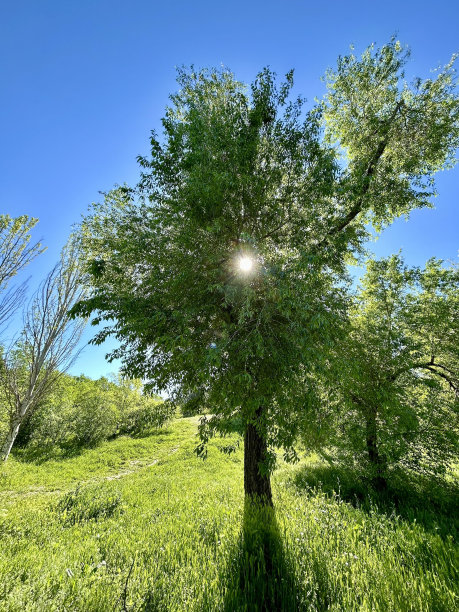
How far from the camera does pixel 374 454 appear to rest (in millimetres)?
7770

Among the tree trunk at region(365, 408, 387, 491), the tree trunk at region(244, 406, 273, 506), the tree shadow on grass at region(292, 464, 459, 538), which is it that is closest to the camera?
the tree trunk at region(244, 406, 273, 506)

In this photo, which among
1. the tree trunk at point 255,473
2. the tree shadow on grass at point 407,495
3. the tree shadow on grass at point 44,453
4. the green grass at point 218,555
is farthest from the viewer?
the tree shadow on grass at point 44,453

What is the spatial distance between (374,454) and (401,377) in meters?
2.74

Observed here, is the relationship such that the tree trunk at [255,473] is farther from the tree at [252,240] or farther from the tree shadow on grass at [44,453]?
the tree shadow on grass at [44,453]

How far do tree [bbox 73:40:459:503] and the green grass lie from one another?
1.09 metres

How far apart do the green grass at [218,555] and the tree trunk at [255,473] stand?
1.31ft

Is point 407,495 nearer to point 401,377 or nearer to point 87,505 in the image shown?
point 401,377

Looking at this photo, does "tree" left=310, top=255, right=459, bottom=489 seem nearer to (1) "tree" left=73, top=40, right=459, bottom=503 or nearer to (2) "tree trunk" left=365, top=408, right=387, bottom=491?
(2) "tree trunk" left=365, top=408, right=387, bottom=491

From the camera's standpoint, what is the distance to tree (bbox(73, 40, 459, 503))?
13.0ft

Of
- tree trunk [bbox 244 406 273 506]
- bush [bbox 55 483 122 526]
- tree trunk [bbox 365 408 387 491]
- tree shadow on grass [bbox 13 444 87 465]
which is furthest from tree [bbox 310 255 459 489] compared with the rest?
tree shadow on grass [bbox 13 444 87 465]

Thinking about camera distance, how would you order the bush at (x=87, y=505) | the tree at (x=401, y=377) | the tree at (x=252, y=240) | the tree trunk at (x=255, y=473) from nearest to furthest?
the tree at (x=252, y=240), the tree trunk at (x=255, y=473), the bush at (x=87, y=505), the tree at (x=401, y=377)

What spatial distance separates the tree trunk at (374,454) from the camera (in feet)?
24.3

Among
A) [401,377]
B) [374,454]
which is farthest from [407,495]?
[401,377]

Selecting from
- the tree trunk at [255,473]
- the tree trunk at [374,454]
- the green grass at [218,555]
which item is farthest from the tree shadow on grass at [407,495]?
the tree trunk at [255,473]
